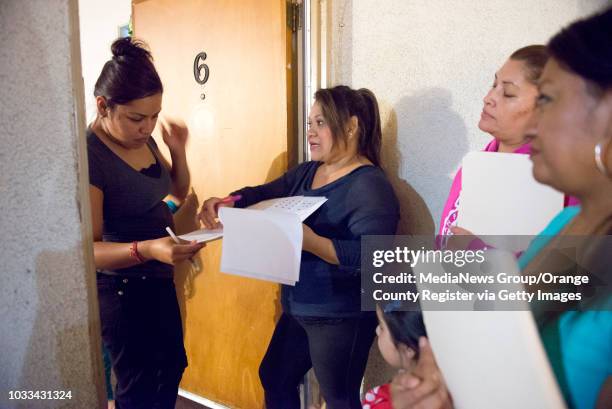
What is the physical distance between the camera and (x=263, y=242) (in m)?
0.80

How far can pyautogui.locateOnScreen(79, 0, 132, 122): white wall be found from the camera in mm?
606

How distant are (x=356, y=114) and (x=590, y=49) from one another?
2.18 feet

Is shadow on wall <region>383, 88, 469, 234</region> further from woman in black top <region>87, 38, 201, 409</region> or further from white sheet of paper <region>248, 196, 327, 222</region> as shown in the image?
woman in black top <region>87, 38, 201, 409</region>

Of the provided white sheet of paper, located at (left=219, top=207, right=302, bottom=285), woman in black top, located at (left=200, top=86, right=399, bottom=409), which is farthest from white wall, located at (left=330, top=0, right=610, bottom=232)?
white sheet of paper, located at (left=219, top=207, right=302, bottom=285)

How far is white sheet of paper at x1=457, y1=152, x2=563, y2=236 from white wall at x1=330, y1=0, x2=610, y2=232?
1.19 feet

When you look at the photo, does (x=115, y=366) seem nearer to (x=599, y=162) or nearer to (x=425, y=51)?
(x=599, y=162)

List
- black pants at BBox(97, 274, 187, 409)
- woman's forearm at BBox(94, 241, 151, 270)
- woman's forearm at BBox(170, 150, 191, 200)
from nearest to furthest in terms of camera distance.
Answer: woman's forearm at BBox(94, 241, 151, 270) → black pants at BBox(97, 274, 187, 409) → woman's forearm at BBox(170, 150, 191, 200)

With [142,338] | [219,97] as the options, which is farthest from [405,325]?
[219,97]

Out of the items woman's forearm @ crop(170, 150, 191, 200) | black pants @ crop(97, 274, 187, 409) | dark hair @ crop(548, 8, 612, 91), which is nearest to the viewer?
dark hair @ crop(548, 8, 612, 91)

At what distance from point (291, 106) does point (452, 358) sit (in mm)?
971

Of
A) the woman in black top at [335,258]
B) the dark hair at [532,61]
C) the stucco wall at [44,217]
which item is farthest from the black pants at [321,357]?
the dark hair at [532,61]

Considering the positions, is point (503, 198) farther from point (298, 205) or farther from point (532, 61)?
point (298, 205)

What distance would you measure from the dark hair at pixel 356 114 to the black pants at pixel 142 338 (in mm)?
630

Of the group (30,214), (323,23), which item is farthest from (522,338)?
(323,23)
